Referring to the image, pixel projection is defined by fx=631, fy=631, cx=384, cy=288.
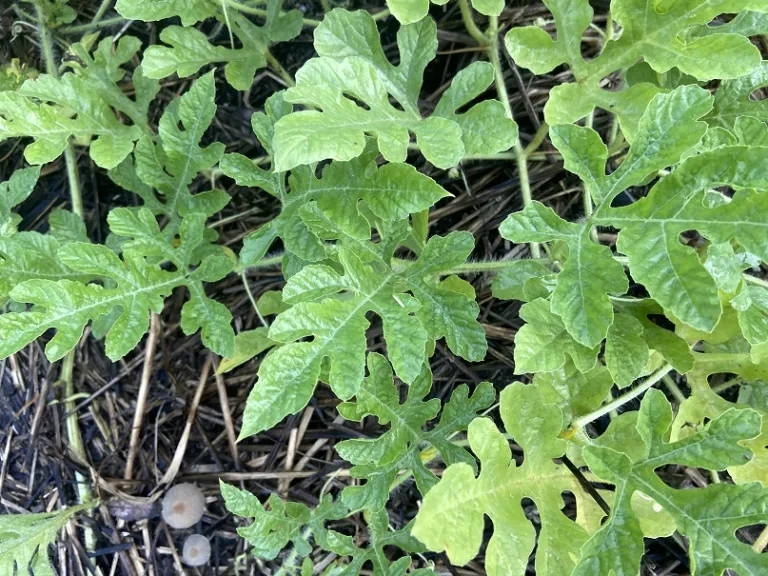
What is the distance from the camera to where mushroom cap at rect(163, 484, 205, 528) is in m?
2.25

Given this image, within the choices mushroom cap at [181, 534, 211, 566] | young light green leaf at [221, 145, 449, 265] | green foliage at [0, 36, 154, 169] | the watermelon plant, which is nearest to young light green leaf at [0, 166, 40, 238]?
the watermelon plant

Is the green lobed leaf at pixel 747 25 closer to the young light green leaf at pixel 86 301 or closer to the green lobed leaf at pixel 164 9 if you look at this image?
the green lobed leaf at pixel 164 9

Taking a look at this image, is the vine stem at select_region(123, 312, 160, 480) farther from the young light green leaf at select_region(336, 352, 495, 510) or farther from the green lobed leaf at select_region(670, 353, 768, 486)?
the green lobed leaf at select_region(670, 353, 768, 486)

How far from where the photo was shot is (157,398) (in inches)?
94.2

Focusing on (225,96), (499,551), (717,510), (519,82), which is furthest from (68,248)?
(717,510)

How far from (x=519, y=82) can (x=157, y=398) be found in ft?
5.71

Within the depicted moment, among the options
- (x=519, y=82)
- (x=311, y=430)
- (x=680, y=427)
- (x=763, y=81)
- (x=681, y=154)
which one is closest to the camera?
(x=681, y=154)

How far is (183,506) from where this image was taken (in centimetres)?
225

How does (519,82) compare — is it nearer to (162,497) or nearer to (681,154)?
(681,154)

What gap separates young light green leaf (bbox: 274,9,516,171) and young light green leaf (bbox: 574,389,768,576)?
29.1 inches

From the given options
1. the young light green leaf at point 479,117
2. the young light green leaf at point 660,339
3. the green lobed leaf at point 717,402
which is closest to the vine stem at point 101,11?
the young light green leaf at point 479,117

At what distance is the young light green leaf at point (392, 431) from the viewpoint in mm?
1592

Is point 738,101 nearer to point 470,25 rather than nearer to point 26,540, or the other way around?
point 470,25

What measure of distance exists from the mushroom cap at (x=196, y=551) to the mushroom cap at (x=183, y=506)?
6 cm
